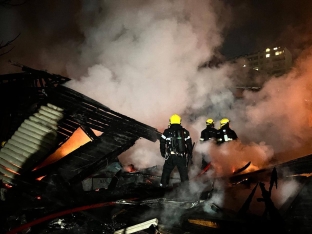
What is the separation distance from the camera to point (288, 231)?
3457mm

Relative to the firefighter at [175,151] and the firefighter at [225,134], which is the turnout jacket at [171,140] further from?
the firefighter at [225,134]

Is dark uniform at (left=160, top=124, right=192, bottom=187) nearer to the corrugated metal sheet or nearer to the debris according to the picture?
the debris

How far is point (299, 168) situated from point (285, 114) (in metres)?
9.61

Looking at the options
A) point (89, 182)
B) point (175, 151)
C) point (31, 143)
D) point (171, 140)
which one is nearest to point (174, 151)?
point (175, 151)

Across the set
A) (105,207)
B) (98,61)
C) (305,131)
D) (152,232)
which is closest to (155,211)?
(152,232)

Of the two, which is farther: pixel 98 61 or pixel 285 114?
pixel 285 114

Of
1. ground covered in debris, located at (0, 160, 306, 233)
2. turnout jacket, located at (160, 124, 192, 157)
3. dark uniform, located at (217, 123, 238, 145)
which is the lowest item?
ground covered in debris, located at (0, 160, 306, 233)

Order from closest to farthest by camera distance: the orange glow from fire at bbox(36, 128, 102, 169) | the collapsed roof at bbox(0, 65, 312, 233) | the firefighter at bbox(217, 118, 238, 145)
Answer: the collapsed roof at bbox(0, 65, 312, 233)
the orange glow from fire at bbox(36, 128, 102, 169)
the firefighter at bbox(217, 118, 238, 145)

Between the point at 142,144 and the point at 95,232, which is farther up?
the point at 142,144

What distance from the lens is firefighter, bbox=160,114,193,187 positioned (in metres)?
6.15

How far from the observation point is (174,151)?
20.2 ft

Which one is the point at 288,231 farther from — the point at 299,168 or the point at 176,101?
the point at 176,101

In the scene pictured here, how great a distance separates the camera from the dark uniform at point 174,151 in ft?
20.2

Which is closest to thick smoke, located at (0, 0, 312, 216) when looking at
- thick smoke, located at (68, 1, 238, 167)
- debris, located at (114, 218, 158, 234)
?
thick smoke, located at (68, 1, 238, 167)
